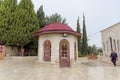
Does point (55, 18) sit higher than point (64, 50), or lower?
higher

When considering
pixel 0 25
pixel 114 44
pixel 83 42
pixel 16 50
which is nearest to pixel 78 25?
pixel 83 42

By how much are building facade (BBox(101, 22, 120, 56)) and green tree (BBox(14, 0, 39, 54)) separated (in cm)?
1047

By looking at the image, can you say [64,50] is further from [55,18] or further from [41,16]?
[55,18]

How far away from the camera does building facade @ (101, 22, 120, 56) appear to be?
67.7 feet

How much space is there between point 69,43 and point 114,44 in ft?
32.6

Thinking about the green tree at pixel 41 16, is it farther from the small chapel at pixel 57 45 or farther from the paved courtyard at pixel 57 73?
the paved courtyard at pixel 57 73

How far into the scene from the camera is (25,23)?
23.7 metres

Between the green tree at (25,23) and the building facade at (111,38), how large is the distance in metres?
10.5

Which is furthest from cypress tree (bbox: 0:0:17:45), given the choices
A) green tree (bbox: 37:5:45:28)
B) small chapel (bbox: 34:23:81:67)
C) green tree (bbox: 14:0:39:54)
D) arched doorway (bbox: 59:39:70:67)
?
arched doorway (bbox: 59:39:70:67)

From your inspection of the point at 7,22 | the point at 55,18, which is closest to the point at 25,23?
the point at 7,22

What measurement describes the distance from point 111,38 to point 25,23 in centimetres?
1249

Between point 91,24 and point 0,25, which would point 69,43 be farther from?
point 91,24

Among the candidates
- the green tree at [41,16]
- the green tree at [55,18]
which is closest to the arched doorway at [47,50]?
the green tree at [41,16]

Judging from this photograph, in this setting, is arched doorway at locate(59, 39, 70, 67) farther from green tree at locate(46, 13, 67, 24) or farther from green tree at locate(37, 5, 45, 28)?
green tree at locate(46, 13, 67, 24)
